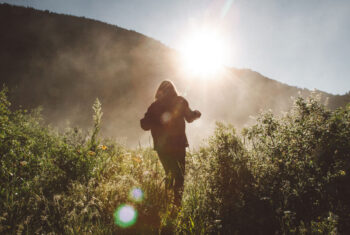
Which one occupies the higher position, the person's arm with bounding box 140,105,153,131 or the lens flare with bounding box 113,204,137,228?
the person's arm with bounding box 140,105,153,131

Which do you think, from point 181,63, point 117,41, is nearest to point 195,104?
point 181,63

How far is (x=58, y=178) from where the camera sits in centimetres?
271

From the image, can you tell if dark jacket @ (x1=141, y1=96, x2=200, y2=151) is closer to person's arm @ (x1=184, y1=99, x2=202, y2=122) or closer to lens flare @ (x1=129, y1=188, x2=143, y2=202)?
person's arm @ (x1=184, y1=99, x2=202, y2=122)

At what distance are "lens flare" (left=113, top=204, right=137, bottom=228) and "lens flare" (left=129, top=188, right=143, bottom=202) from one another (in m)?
0.11

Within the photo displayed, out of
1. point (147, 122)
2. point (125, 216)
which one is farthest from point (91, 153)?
point (125, 216)

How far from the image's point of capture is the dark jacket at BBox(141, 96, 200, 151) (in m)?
3.30

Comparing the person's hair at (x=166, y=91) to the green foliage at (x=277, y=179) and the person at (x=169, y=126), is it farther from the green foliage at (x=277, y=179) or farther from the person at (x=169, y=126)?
the green foliage at (x=277, y=179)

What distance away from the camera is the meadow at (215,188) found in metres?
1.95

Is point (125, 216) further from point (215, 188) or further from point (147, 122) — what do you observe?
point (147, 122)

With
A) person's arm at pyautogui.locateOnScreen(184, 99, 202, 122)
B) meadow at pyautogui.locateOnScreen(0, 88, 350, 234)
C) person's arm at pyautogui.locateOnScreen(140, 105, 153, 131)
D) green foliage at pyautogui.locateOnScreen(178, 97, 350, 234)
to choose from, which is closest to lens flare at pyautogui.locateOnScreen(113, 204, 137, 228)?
meadow at pyautogui.locateOnScreen(0, 88, 350, 234)

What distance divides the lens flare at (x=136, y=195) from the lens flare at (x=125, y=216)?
11 cm

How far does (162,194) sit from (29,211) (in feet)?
4.78

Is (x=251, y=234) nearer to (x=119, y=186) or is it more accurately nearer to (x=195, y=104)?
(x=119, y=186)

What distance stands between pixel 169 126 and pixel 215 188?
4.24 ft
